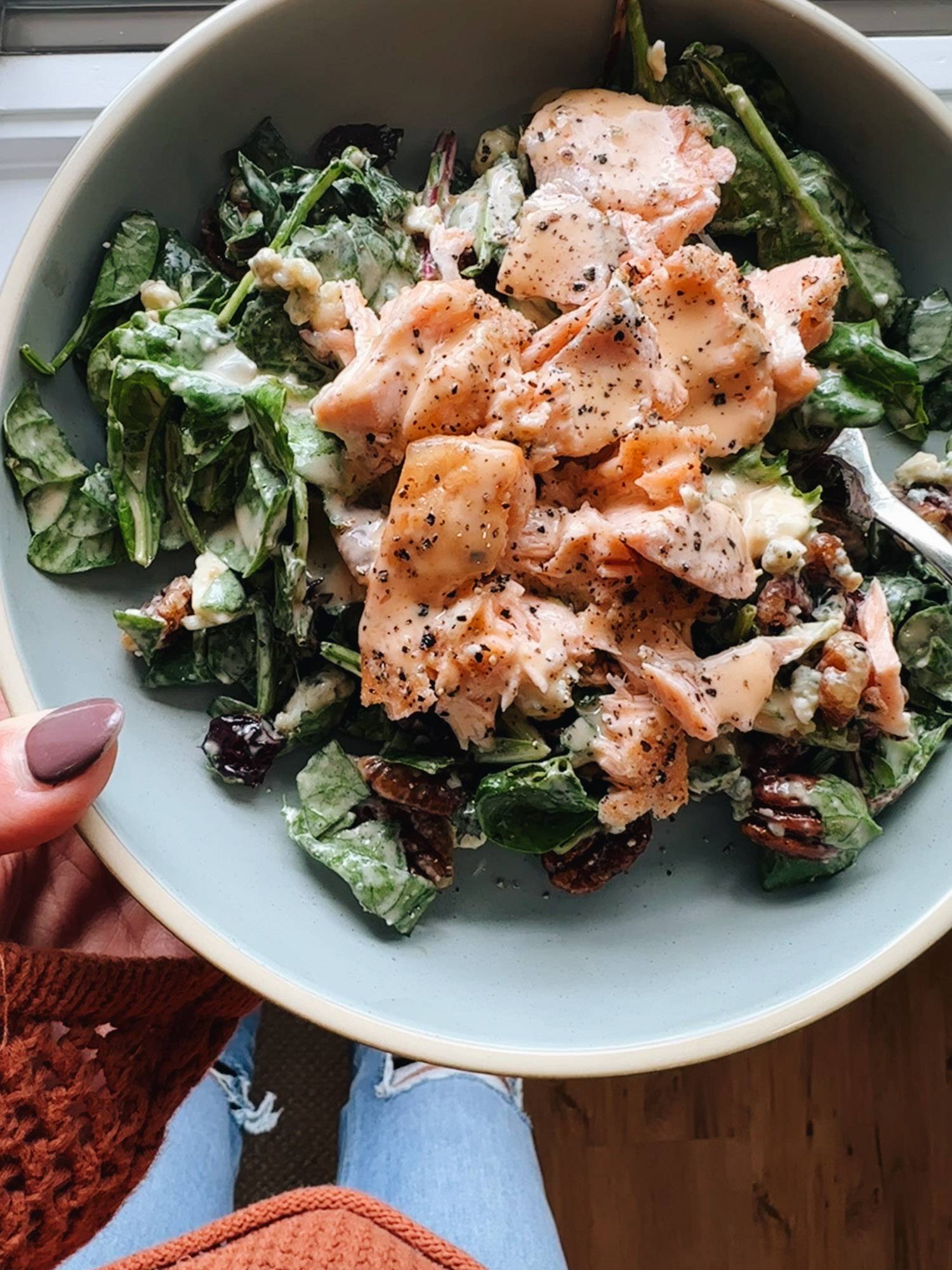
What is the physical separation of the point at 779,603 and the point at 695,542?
149 millimetres

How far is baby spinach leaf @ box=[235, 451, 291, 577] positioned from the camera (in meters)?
1.06

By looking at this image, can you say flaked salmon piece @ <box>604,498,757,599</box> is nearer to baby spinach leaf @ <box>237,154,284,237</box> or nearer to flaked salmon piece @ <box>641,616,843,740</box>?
flaked salmon piece @ <box>641,616,843,740</box>

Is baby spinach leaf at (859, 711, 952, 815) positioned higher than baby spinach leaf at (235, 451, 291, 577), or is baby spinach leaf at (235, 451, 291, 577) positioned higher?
baby spinach leaf at (235, 451, 291, 577)

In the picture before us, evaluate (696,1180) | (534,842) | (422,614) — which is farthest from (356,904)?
(696,1180)

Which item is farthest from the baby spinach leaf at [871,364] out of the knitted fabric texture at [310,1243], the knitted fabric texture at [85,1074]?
the knitted fabric texture at [310,1243]

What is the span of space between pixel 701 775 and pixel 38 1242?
2.70 ft

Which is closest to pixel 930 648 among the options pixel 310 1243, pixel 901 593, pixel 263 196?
pixel 901 593

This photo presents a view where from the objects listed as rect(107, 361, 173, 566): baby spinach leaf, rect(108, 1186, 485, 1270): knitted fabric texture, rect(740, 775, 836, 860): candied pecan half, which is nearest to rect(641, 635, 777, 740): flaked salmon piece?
rect(740, 775, 836, 860): candied pecan half

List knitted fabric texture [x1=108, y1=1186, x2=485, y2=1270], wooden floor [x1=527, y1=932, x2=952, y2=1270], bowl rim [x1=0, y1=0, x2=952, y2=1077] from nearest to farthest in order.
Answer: bowl rim [x1=0, y1=0, x2=952, y2=1077] → knitted fabric texture [x1=108, y1=1186, x2=485, y2=1270] → wooden floor [x1=527, y1=932, x2=952, y2=1270]

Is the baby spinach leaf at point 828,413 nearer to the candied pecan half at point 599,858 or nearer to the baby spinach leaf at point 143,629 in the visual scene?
the candied pecan half at point 599,858

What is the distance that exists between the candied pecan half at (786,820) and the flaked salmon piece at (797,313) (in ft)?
1.33

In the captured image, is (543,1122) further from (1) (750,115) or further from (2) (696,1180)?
(1) (750,115)

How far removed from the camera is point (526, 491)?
1.07 m

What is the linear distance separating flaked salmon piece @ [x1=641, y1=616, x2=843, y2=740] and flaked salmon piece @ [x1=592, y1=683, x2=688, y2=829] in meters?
0.02
